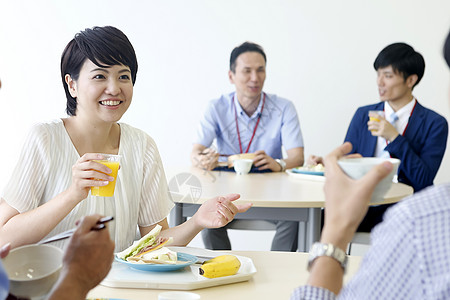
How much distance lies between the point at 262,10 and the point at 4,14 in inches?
84.6

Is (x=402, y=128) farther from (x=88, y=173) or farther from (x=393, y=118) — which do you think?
(x=88, y=173)

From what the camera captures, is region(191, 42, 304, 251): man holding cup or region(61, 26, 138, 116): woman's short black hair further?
region(191, 42, 304, 251): man holding cup

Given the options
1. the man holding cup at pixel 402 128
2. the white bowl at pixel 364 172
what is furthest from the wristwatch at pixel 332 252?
the man holding cup at pixel 402 128

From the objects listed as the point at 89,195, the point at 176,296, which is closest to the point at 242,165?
the point at 89,195

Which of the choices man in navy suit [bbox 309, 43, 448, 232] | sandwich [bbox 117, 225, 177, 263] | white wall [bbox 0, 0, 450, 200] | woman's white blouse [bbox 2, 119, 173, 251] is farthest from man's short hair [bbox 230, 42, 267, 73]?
sandwich [bbox 117, 225, 177, 263]

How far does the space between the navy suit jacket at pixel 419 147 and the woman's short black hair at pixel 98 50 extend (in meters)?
1.98

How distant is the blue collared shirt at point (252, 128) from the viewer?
3.95 meters

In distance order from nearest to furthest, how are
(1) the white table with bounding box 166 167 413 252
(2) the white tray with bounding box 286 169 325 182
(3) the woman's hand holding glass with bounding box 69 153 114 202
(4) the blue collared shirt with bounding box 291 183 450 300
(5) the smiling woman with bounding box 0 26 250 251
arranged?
(4) the blue collared shirt with bounding box 291 183 450 300
(3) the woman's hand holding glass with bounding box 69 153 114 202
(5) the smiling woman with bounding box 0 26 250 251
(1) the white table with bounding box 166 167 413 252
(2) the white tray with bounding box 286 169 325 182

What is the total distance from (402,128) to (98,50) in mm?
2284

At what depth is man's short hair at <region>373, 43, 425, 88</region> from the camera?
3656mm

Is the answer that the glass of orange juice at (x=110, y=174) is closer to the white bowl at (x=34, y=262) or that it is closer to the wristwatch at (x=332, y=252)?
the white bowl at (x=34, y=262)

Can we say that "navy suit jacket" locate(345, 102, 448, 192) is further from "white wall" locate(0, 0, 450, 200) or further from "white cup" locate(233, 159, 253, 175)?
"white wall" locate(0, 0, 450, 200)

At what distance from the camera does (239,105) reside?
13.1ft

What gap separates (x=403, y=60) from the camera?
3684mm
